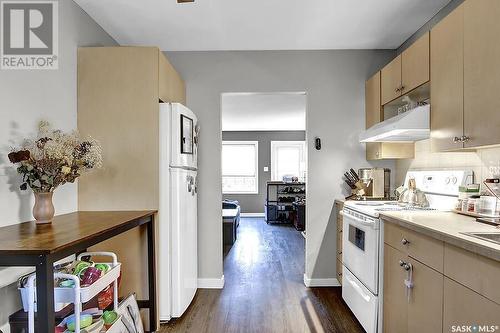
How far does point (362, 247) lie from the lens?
2287mm

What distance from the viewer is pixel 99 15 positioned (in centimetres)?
249

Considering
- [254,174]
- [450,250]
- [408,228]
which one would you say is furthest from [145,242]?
[254,174]

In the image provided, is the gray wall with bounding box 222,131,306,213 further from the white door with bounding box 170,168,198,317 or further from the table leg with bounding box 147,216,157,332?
the table leg with bounding box 147,216,157,332

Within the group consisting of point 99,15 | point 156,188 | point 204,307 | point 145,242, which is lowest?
point 204,307

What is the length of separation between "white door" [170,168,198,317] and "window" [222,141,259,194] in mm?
5681

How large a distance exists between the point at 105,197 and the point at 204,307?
129 centimetres

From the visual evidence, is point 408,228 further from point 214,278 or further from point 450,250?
point 214,278

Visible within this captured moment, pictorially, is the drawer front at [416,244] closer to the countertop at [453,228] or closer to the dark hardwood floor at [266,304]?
the countertop at [453,228]

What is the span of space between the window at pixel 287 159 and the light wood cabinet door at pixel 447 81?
6376 mm

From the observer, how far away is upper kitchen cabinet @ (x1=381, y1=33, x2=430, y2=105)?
2150 mm

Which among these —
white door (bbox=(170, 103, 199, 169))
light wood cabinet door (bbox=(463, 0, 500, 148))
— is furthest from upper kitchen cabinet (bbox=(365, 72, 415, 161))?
white door (bbox=(170, 103, 199, 169))

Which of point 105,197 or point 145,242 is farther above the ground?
point 105,197

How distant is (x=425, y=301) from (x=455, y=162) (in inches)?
45.4

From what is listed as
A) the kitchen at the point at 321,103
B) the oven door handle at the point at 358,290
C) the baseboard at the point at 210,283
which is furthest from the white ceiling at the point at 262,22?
the baseboard at the point at 210,283
